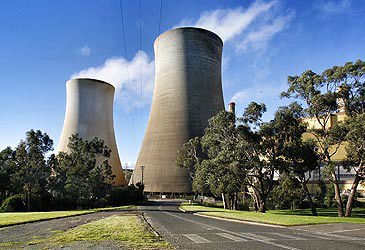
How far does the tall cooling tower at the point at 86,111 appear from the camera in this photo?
155 feet

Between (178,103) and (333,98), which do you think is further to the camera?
(178,103)

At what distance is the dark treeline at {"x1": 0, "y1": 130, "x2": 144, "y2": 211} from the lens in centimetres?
3122

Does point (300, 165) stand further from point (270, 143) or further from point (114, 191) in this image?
point (114, 191)

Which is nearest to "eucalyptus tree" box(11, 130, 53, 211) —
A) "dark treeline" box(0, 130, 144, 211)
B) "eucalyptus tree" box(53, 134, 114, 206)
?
"dark treeline" box(0, 130, 144, 211)

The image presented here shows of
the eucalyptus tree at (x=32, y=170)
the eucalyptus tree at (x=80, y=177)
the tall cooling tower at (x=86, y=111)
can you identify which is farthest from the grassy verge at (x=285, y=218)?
the tall cooling tower at (x=86, y=111)

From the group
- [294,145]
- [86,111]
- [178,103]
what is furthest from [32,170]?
[294,145]

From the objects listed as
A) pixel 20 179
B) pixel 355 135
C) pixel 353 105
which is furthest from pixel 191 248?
pixel 20 179

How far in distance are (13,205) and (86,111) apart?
2004 centimetres

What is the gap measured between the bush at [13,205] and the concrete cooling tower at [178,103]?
833 inches

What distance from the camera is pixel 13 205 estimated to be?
97.3ft

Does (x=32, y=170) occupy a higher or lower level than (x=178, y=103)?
lower

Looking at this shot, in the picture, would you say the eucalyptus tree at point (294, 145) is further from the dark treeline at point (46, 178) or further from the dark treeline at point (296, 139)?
the dark treeline at point (46, 178)

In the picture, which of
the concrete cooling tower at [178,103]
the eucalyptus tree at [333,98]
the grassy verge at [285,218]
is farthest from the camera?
the concrete cooling tower at [178,103]

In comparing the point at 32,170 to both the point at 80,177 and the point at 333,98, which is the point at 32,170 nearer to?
the point at 80,177
